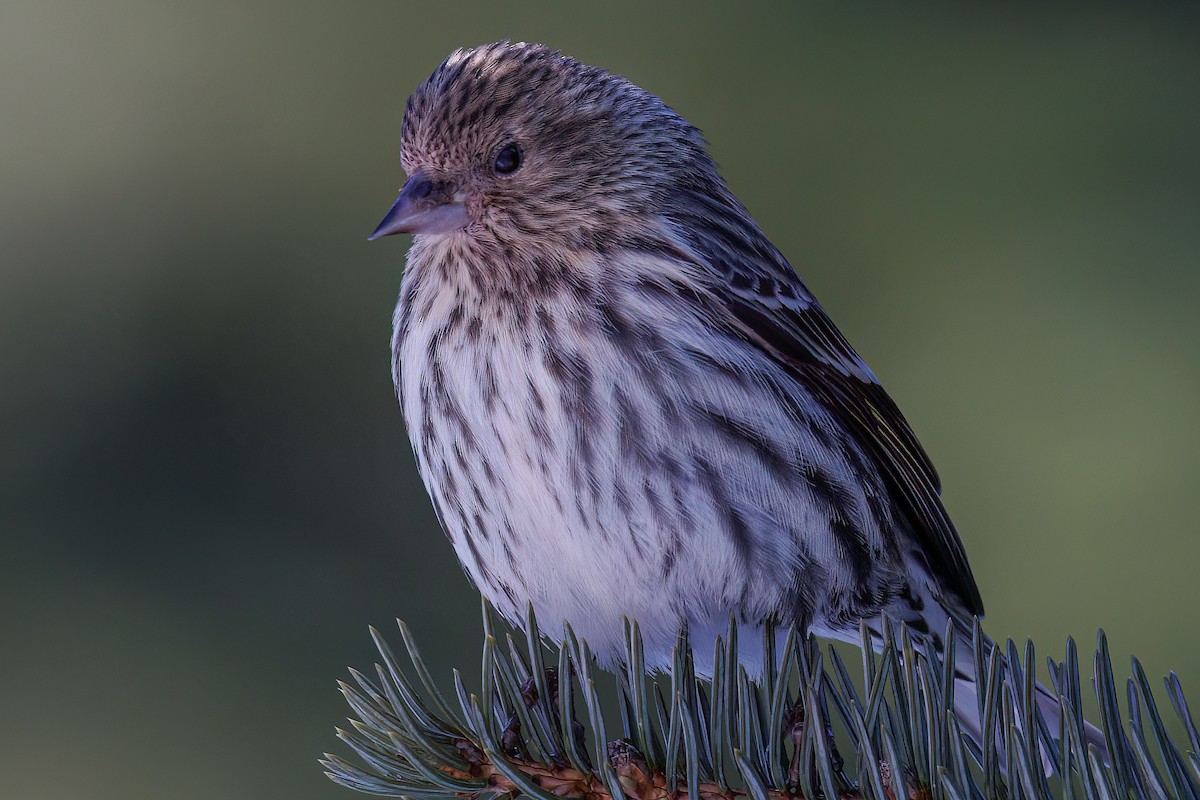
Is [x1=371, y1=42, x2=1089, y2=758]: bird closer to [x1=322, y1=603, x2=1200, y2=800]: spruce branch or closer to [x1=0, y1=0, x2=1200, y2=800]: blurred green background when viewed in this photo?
[x1=322, y1=603, x2=1200, y2=800]: spruce branch

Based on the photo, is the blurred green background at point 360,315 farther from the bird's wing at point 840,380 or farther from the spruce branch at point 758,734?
the spruce branch at point 758,734

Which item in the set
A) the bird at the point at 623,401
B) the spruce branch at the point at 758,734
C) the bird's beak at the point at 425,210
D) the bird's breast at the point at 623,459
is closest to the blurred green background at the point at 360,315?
the bird at the point at 623,401

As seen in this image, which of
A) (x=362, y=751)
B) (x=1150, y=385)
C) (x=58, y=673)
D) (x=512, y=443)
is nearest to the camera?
(x=362, y=751)

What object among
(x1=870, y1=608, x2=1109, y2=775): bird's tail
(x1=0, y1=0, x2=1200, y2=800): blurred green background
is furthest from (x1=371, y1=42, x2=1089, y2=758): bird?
(x1=0, y1=0, x2=1200, y2=800): blurred green background

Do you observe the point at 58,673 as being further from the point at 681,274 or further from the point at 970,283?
the point at 970,283

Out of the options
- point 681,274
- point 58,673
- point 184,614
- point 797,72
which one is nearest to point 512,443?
point 681,274

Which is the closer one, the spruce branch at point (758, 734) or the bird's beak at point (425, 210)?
the spruce branch at point (758, 734)
